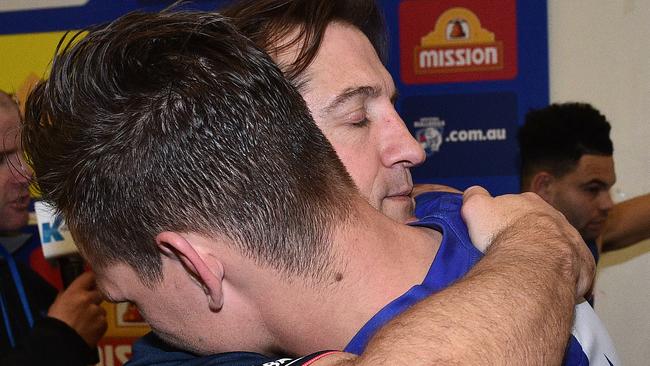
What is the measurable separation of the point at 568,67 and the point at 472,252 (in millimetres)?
1741

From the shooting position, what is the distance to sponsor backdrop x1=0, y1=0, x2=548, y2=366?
253 cm

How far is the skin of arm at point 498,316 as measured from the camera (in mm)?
691

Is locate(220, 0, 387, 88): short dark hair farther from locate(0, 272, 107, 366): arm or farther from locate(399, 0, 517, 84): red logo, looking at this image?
locate(399, 0, 517, 84): red logo

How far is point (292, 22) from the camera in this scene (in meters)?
1.21

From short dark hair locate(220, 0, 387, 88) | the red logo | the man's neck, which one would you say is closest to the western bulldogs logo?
the red logo

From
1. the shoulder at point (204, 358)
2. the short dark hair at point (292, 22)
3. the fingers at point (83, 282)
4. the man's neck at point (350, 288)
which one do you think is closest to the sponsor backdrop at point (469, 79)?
the fingers at point (83, 282)

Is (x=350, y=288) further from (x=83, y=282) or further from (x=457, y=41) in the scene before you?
(x=457, y=41)

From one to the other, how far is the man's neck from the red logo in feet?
5.76

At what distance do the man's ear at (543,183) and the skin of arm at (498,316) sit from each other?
177 cm

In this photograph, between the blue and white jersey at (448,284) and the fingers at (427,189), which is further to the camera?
the fingers at (427,189)

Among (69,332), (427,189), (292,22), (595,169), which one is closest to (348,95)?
(292,22)

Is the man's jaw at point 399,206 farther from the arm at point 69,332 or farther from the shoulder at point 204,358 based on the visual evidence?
the arm at point 69,332

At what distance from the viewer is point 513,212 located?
1.04 metres

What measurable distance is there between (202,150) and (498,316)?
332mm
